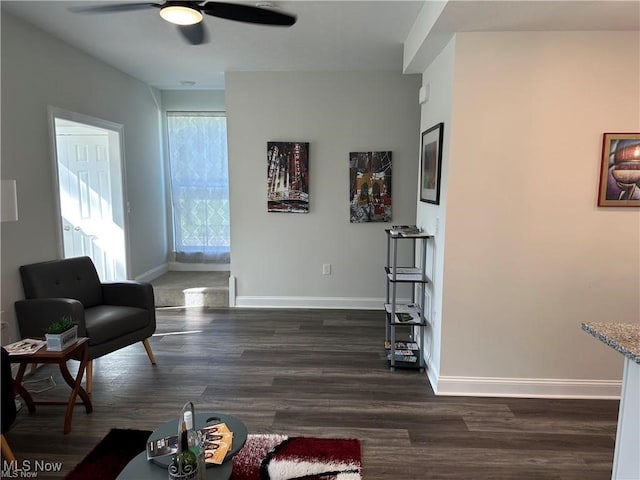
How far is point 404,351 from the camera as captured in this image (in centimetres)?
327

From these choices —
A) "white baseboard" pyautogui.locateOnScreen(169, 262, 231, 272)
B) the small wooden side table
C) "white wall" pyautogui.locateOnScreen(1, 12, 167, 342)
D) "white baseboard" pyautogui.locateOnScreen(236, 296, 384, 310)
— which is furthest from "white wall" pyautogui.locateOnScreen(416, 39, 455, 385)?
"white baseboard" pyautogui.locateOnScreen(169, 262, 231, 272)

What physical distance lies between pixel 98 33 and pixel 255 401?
3167 millimetres

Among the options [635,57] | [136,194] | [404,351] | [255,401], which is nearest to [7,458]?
[255,401]

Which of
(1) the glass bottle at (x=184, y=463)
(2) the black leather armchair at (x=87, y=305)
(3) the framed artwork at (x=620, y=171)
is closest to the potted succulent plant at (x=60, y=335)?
(2) the black leather armchair at (x=87, y=305)

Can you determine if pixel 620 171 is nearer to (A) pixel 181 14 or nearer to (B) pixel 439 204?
(B) pixel 439 204

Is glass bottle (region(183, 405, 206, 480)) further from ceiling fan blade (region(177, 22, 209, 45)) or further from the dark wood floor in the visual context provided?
ceiling fan blade (region(177, 22, 209, 45))

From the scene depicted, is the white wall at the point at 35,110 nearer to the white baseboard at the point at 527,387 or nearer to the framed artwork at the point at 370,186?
the framed artwork at the point at 370,186

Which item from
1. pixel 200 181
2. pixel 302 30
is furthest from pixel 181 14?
pixel 200 181

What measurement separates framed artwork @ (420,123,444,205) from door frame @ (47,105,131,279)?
10.0 ft

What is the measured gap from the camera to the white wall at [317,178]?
439 centimetres

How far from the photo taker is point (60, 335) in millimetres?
2361

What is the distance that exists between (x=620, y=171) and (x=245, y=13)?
2454mm

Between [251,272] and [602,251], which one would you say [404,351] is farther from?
[251,272]

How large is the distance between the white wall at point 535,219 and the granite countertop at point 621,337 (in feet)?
3.44
